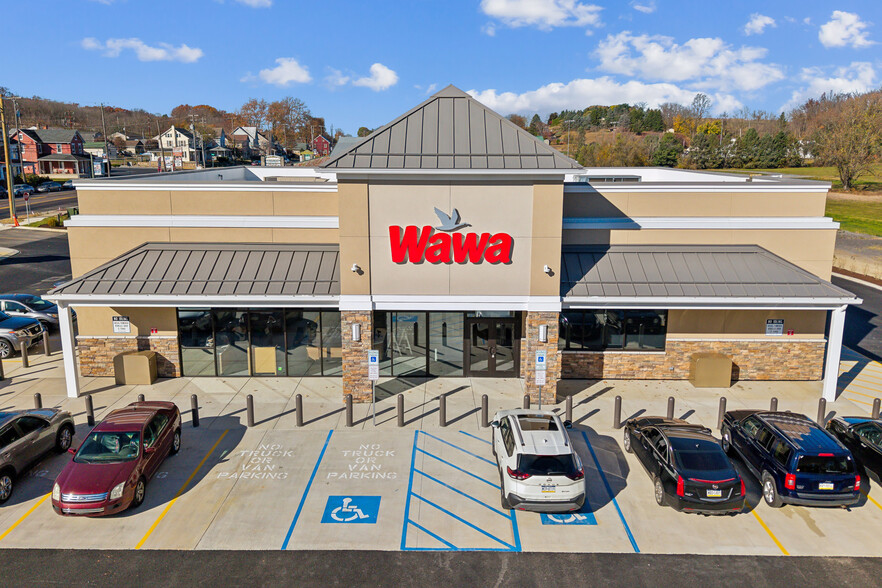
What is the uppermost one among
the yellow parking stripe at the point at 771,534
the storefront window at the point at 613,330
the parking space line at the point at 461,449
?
the storefront window at the point at 613,330

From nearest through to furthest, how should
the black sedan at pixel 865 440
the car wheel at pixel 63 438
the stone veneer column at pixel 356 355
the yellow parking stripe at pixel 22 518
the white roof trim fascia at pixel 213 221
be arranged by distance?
the yellow parking stripe at pixel 22 518
the black sedan at pixel 865 440
the car wheel at pixel 63 438
the stone veneer column at pixel 356 355
the white roof trim fascia at pixel 213 221

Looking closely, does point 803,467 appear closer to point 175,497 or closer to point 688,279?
point 688,279

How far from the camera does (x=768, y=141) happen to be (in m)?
87.6

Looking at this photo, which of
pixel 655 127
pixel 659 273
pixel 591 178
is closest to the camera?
pixel 659 273

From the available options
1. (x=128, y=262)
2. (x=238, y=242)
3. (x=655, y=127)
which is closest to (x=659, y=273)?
(x=238, y=242)

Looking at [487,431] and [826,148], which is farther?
[826,148]

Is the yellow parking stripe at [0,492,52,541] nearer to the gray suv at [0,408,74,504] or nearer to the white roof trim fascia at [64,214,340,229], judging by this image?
the gray suv at [0,408,74,504]

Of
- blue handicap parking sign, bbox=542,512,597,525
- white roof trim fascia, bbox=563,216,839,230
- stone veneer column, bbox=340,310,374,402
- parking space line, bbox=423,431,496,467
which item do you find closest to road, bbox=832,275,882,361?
white roof trim fascia, bbox=563,216,839,230

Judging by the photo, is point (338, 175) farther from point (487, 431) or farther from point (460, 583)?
point (460, 583)

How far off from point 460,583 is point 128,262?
1510cm

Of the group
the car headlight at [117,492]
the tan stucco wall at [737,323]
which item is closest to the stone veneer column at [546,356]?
the tan stucco wall at [737,323]

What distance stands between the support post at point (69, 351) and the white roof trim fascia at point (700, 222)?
52.6 ft

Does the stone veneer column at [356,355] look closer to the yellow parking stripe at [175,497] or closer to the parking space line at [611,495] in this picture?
the yellow parking stripe at [175,497]

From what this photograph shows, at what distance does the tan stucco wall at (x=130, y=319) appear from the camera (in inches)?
789
